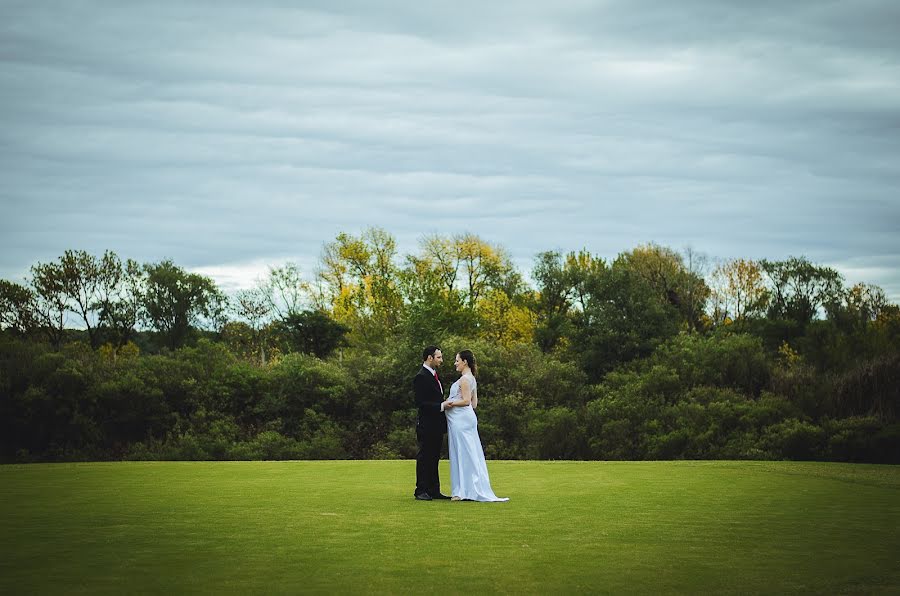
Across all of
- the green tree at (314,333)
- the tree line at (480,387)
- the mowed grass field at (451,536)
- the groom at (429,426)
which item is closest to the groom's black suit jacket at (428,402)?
the groom at (429,426)

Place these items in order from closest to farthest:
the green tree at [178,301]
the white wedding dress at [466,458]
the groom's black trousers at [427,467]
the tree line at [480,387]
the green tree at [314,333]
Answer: the white wedding dress at [466,458], the groom's black trousers at [427,467], the tree line at [480,387], the green tree at [314,333], the green tree at [178,301]

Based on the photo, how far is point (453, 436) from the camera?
14062 millimetres

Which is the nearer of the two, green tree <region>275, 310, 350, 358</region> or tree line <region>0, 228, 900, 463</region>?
tree line <region>0, 228, 900, 463</region>

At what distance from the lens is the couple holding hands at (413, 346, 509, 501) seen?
13.7 metres

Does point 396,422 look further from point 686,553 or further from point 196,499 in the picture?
point 686,553

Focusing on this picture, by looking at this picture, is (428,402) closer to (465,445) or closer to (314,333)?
(465,445)

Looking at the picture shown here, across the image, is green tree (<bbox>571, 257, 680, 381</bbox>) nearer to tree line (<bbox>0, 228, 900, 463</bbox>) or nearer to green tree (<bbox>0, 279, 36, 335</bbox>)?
tree line (<bbox>0, 228, 900, 463</bbox>)

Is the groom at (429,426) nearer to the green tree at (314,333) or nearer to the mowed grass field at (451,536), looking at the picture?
the mowed grass field at (451,536)

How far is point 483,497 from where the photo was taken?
13484 millimetres

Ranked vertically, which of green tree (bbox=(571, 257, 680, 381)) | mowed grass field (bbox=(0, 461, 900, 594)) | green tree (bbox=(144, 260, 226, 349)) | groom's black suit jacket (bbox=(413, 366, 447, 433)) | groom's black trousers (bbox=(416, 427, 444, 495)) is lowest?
mowed grass field (bbox=(0, 461, 900, 594))

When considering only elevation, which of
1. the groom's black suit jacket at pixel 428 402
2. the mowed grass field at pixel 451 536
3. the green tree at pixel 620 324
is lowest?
the mowed grass field at pixel 451 536

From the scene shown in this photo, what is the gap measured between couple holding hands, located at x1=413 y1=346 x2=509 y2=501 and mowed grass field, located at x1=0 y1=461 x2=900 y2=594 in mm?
497

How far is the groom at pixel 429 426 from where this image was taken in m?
13.8

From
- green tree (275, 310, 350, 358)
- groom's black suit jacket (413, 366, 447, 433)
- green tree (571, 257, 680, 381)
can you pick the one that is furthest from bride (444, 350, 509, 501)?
green tree (275, 310, 350, 358)
